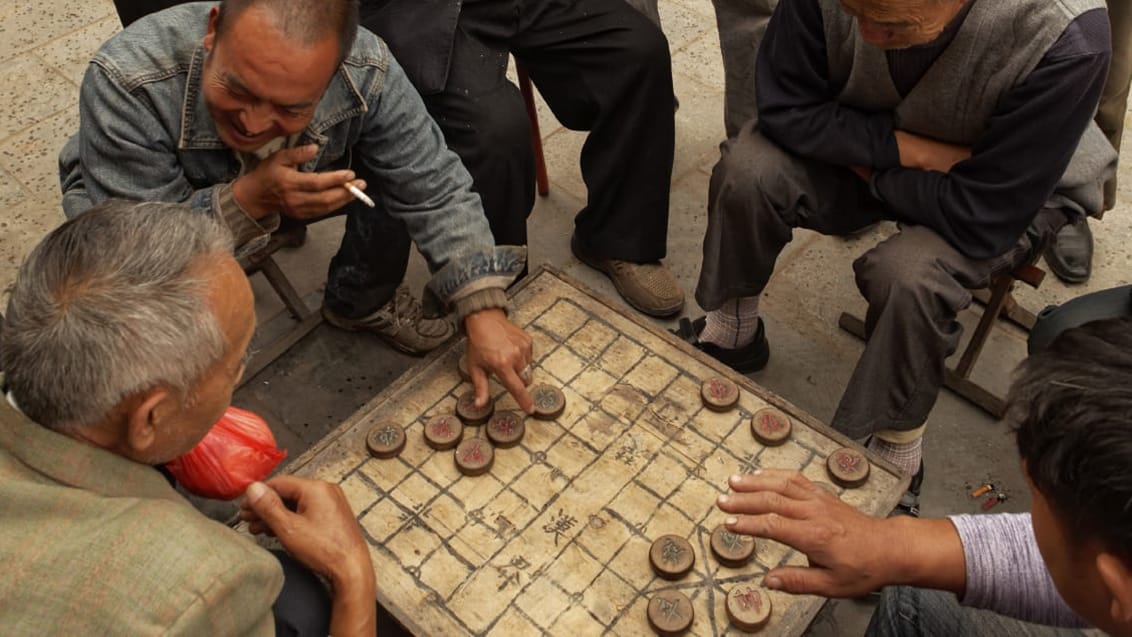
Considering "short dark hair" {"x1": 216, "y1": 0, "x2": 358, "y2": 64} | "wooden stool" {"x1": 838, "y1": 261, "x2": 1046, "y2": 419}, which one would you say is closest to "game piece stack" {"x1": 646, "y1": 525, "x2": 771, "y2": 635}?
"wooden stool" {"x1": 838, "y1": 261, "x2": 1046, "y2": 419}

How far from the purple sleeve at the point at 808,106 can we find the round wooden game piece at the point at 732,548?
1028 millimetres

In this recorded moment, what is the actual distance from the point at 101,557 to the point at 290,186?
3.32ft

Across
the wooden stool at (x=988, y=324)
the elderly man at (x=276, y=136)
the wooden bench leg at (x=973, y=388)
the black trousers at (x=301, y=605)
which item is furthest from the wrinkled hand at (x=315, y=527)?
the wooden bench leg at (x=973, y=388)

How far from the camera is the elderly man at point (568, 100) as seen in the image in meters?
2.46

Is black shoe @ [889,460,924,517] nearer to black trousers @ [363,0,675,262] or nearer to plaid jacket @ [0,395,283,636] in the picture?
black trousers @ [363,0,675,262]

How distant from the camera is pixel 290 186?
6.40 ft

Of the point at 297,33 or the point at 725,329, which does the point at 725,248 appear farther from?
the point at 297,33

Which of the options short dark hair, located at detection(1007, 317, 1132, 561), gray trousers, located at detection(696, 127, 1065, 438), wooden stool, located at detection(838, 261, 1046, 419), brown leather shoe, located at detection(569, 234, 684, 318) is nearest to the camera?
short dark hair, located at detection(1007, 317, 1132, 561)

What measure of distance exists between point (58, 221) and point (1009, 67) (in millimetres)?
3019

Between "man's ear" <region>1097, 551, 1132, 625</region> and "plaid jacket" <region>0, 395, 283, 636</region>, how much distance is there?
1063 millimetres

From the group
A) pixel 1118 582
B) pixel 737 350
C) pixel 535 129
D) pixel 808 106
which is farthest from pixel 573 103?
pixel 1118 582

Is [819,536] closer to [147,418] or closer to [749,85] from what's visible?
[147,418]

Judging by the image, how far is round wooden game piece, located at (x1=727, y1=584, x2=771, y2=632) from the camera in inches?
62.6

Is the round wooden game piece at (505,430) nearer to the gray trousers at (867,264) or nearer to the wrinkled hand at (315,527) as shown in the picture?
the wrinkled hand at (315,527)
